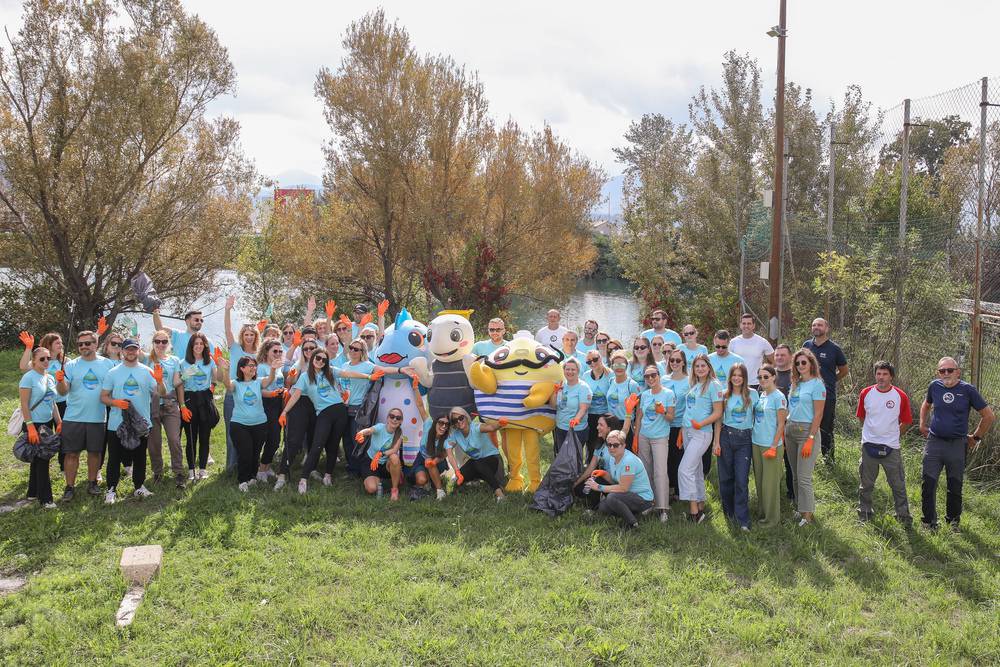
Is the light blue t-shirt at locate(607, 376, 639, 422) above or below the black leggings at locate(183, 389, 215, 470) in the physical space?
above

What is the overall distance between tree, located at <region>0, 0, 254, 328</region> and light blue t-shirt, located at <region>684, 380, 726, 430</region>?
14.3m

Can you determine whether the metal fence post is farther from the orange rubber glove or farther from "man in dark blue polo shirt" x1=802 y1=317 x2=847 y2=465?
the orange rubber glove

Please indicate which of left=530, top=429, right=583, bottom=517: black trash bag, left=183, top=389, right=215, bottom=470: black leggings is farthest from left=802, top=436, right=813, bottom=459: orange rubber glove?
left=183, top=389, right=215, bottom=470: black leggings

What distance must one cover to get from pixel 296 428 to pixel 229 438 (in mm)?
825

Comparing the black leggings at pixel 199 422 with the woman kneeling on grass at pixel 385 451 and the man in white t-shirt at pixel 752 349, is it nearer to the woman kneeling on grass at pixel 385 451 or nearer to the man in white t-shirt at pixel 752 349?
the woman kneeling on grass at pixel 385 451

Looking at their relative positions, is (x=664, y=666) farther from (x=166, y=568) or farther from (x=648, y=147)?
(x=648, y=147)

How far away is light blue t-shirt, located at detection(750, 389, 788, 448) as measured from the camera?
Answer: 20.7ft

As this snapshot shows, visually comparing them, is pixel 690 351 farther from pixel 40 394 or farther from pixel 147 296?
pixel 147 296

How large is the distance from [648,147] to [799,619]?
126 feet

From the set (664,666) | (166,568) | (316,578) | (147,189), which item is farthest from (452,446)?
(147,189)

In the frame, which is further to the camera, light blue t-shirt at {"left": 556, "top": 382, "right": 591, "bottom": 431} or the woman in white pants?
light blue t-shirt at {"left": 556, "top": 382, "right": 591, "bottom": 431}

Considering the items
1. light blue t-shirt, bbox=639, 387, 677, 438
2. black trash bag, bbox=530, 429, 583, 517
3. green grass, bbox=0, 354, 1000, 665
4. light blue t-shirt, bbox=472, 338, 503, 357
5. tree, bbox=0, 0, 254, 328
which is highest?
tree, bbox=0, 0, 254, 328

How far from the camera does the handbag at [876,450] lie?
6340 mm

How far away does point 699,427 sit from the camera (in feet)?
21.3
